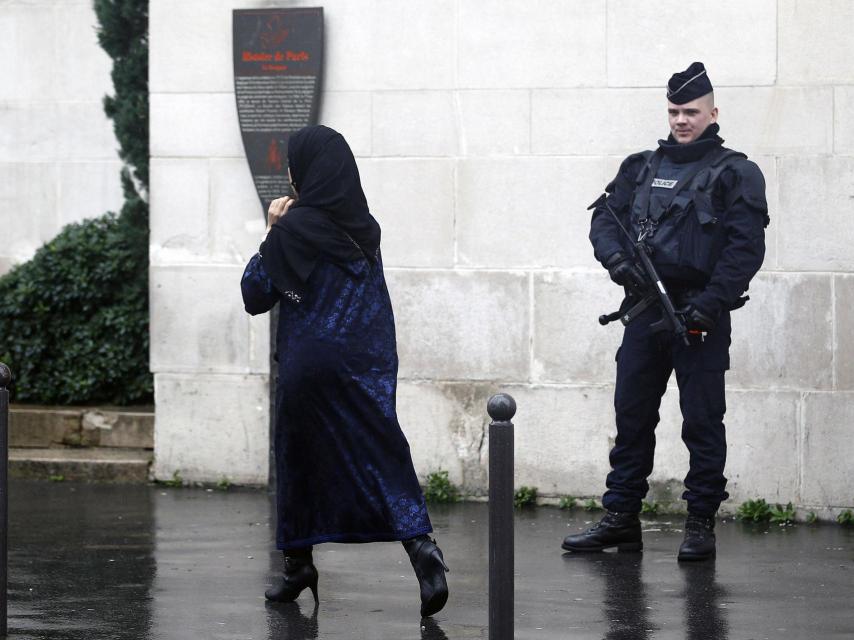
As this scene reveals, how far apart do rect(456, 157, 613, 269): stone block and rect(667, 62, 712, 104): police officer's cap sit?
1451 millimetres

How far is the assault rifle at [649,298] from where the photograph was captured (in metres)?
6.68

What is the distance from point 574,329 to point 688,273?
1630mm

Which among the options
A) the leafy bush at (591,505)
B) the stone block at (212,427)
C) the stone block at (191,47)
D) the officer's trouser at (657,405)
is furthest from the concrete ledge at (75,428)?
the officer's trouser at (657,405)

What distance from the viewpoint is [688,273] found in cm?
678

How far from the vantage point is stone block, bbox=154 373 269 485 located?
8.84 metres

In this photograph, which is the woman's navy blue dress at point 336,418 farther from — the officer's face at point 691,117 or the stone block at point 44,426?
the stone block at point 44,426

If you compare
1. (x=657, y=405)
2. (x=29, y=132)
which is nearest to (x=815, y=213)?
(x=657, y=405)

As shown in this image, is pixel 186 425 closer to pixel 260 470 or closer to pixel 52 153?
pixel 260 470

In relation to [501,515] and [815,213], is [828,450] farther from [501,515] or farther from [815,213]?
[501,515]

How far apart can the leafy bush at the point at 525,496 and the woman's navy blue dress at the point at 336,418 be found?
2673mm

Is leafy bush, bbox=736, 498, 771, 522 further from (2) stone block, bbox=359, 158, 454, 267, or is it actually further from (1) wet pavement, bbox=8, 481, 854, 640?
(2) stone block, bbox=359, 158, 454, 267

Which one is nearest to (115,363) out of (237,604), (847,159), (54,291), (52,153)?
(54,291)

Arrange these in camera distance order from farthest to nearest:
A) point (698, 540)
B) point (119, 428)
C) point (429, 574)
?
point (119, 428) < point (698, 540) < point (429, 574)

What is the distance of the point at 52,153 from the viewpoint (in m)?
11.0
